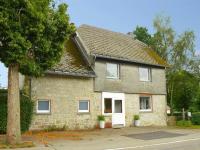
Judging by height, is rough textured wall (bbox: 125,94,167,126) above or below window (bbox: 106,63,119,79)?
below

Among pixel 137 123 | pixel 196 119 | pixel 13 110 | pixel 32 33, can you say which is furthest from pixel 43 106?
pixel 196 119

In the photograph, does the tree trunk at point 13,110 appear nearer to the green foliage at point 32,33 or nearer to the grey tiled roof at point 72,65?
the green foliage at point 32,33

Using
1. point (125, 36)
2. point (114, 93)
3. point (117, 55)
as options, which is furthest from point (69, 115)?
point (125, 36)

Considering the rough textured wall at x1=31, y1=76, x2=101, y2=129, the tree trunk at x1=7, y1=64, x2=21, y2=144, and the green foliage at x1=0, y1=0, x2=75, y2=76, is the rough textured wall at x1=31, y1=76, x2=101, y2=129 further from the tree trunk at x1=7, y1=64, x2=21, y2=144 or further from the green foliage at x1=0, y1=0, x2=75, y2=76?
the tree trunk at x1=7, y1=64, x2=21, y2=144

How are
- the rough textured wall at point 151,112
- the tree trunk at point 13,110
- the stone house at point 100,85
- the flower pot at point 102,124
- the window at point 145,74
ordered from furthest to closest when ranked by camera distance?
1. the window at point 145,74
2. the rough textured wall at point 151,112
3. the flower pot at point 102,124
4. the stone house at point 100,85
5. the tree trunk at point 13,110

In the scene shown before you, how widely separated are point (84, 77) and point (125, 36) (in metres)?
10.2

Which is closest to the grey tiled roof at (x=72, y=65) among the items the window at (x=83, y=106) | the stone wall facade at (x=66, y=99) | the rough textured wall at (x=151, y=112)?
the stone wall facade at (x=66, y=99)

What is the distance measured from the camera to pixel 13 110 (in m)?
15.2

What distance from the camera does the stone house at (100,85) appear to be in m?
22.1

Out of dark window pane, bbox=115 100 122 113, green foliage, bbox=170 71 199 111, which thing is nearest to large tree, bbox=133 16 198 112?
green foliage, bbox=170 71 199 111

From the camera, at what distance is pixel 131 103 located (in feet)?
89.1

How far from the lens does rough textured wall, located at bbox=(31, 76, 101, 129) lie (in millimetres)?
21531

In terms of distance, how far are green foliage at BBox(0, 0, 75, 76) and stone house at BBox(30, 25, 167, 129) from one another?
18.5ft

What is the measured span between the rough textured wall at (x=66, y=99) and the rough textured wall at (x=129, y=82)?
0.97 meters
